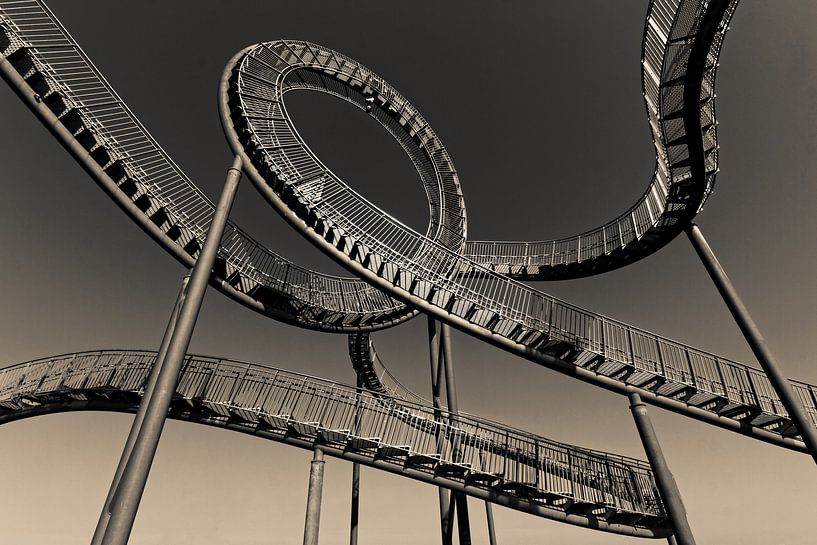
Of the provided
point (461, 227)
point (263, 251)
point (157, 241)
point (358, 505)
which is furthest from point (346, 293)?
point (358, 505)

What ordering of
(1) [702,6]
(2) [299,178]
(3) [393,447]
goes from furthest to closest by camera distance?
(2) [299,178] < (3) [393,447] < (1) [702,6]

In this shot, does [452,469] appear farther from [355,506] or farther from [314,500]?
[355,506]

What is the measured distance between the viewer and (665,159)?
11.3 metres

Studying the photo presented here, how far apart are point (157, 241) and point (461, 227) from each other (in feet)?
37.9

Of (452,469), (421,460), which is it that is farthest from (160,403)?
(452,469)

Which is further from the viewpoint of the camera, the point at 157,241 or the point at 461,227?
the point at 461,227

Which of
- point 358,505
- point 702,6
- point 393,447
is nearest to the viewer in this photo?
point 702,6

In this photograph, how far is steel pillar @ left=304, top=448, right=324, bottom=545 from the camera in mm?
9266

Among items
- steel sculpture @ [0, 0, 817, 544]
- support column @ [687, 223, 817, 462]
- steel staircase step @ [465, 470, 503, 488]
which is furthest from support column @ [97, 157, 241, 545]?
support column @ [687, 223, 817, 462]

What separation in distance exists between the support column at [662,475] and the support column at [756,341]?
2854 mm

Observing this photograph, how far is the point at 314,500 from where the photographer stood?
9.62 m

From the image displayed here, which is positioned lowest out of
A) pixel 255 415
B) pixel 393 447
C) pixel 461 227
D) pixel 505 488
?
pixel 505 488

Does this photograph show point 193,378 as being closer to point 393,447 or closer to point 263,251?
point 263,251

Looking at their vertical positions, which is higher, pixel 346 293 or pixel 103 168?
pixel 346 293
